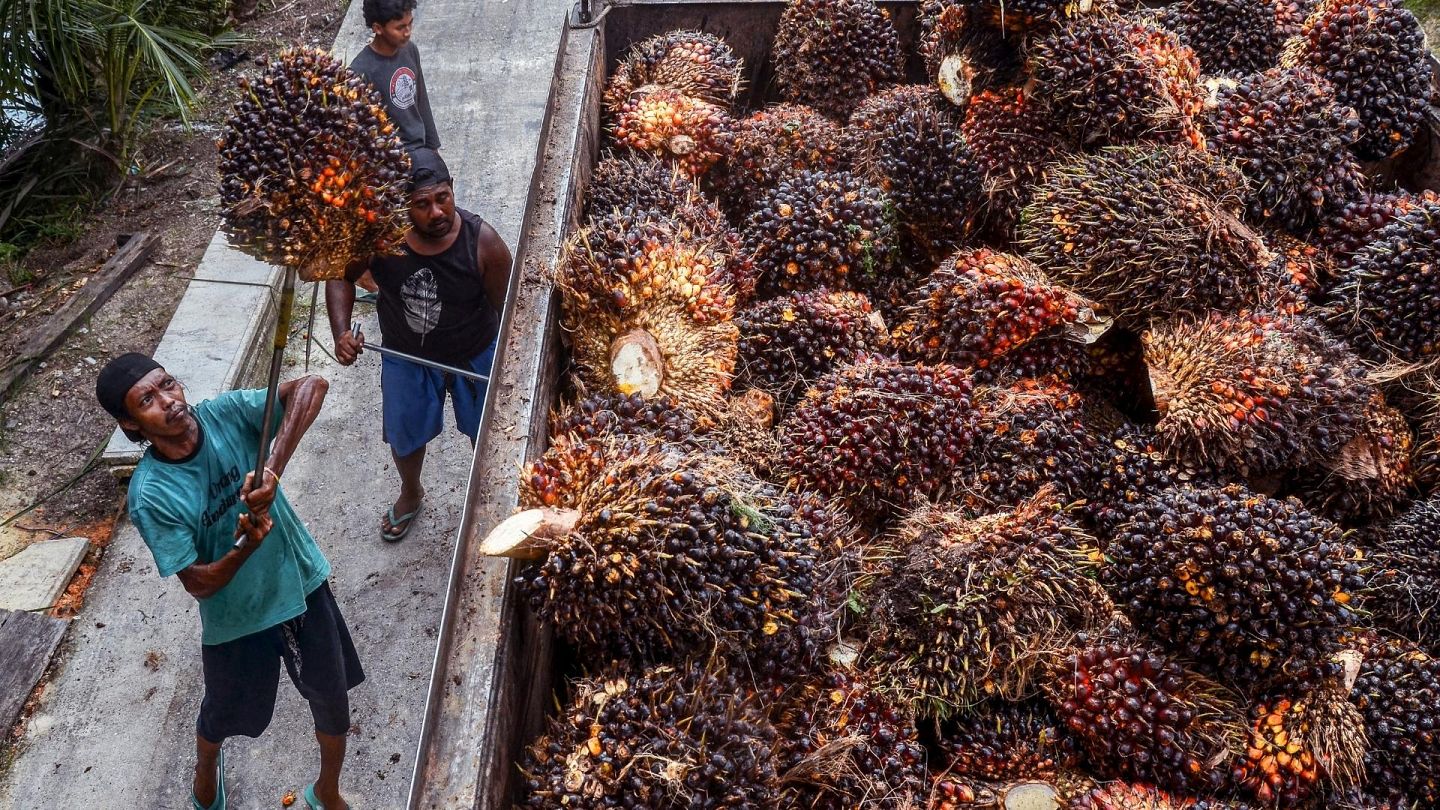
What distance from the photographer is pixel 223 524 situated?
284 centimetres

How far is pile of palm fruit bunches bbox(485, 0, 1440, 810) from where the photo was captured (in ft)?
6.51

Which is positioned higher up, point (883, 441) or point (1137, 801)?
point (883, 441)

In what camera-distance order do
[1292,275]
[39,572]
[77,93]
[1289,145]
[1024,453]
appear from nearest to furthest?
[1024,453]
[1292,275]
[1289,145]
[39,572]
[77,93]

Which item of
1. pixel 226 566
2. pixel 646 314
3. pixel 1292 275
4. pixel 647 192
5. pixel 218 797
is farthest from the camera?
pixel 218 797

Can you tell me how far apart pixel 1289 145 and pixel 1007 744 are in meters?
2.04

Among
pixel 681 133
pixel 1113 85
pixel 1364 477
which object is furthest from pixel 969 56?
pixel 1364 477

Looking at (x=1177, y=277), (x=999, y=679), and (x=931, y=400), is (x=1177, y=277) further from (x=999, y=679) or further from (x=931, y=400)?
(x=999, y=679)

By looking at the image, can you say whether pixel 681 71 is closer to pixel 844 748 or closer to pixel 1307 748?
pixel 844 748

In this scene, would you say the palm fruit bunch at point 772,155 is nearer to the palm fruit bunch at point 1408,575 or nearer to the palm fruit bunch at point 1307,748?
the palm fruit bunch at point 1408,575

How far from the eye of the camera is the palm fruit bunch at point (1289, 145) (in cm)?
293

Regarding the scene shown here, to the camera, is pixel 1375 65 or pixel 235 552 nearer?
A: pixel 235 552

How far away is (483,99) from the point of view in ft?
22.0

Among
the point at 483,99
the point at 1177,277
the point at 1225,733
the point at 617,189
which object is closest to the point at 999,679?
the point at 1225,733

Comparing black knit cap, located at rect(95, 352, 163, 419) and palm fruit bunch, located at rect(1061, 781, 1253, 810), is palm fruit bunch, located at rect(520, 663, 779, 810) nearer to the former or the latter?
palm fruit bunch, located at rect(1061, 781, 1253, 810)
